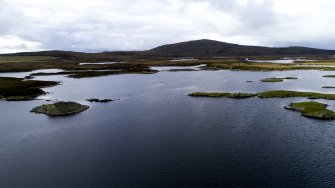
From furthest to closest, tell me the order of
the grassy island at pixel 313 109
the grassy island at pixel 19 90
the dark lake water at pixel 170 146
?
the grassy island at pixel 19 90, the grassy island at pixel 313 109, the dark lake water at pixel 170 146

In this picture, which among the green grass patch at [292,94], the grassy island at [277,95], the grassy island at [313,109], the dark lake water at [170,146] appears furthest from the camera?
the grassy island at [277,95]

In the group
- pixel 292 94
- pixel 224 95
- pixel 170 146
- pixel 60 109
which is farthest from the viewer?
pixel 224 95

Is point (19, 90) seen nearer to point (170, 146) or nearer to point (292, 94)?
point (170, 146)

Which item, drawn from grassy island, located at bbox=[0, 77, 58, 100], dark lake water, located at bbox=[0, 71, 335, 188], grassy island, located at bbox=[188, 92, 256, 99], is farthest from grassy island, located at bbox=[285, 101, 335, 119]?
grassy island, located at bbox=[0, 77, 58, 100]

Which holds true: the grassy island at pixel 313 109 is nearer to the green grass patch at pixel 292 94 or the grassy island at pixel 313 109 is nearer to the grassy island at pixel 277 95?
the green grass patch at pixel 292 94

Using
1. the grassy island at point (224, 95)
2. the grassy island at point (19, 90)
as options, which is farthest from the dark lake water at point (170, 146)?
the grassy island at point (19, 90)

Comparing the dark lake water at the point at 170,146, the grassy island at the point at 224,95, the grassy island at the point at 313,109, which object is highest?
the grassy island at the point at 224,95

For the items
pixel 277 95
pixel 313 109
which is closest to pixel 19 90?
pixel 277 95
